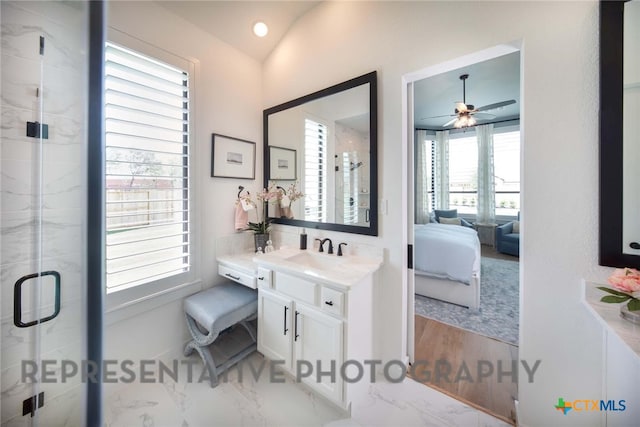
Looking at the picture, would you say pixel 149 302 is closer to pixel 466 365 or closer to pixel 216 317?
pixel 216 317

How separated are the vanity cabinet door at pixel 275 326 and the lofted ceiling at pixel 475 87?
3176mm

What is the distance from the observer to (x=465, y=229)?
3.66 meters

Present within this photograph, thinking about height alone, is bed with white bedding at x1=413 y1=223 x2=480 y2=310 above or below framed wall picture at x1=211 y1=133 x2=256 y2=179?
below

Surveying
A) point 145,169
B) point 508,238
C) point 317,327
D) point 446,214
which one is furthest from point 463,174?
point 145,169

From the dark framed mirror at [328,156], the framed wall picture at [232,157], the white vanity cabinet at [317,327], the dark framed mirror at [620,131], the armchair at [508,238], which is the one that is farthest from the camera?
the armchair at [508,238]

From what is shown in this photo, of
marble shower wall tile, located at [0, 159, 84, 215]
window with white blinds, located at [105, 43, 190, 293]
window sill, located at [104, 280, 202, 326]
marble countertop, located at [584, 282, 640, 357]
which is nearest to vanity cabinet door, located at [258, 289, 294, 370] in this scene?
window sill, located at [104, 280, 202, 326]

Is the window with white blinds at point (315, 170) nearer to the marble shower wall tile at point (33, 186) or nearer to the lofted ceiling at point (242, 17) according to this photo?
the lofted ceiling at point (242, 17)

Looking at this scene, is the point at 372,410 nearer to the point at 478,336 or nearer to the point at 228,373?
the point at 228,373

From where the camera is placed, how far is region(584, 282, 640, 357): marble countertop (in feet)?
2.69

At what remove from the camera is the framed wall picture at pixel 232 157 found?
203 cm

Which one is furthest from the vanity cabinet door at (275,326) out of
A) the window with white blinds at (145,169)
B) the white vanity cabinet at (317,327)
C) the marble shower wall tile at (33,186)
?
the marble shower wall tile at (33,186)

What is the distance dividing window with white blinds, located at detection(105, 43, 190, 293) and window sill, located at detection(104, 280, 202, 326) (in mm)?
122

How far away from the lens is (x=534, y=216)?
1.23 m

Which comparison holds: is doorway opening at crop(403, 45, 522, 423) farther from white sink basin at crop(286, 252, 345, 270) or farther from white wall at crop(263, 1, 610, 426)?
white sink basin at crop(286, 252, 345, 270)
